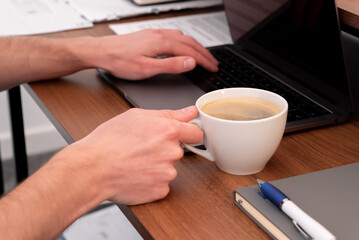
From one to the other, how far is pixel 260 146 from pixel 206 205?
0.31ft

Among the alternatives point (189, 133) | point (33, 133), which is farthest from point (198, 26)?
point (33, 133)

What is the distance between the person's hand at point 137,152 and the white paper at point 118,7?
62 cm

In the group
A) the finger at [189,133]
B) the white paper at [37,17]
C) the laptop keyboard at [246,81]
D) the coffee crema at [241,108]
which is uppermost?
the coffee crema at [241,108]

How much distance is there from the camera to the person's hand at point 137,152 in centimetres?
62

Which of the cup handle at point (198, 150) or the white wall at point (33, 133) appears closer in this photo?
the cup handle at point (198, 150)

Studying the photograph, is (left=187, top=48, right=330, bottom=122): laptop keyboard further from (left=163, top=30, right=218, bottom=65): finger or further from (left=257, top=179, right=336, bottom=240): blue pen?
(left=257, top=179, right=336, bottom=240): blue pen

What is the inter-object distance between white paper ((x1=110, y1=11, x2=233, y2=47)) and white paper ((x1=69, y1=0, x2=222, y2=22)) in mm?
49

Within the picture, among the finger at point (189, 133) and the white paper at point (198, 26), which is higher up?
the finger at point (189, 133)

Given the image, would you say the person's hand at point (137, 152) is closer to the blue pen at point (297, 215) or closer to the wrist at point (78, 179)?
the wrist at point (78, 179)

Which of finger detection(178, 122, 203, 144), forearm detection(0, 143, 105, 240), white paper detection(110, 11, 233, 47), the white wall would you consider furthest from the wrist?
the white wall

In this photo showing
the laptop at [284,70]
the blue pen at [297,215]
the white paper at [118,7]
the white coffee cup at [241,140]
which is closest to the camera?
the blue pen at [297,215]

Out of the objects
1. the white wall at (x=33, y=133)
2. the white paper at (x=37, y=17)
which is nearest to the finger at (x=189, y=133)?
the white paper at (x=37, y=17)

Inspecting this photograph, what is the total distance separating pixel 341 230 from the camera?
0.53m

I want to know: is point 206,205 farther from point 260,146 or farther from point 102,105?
point 102,105
